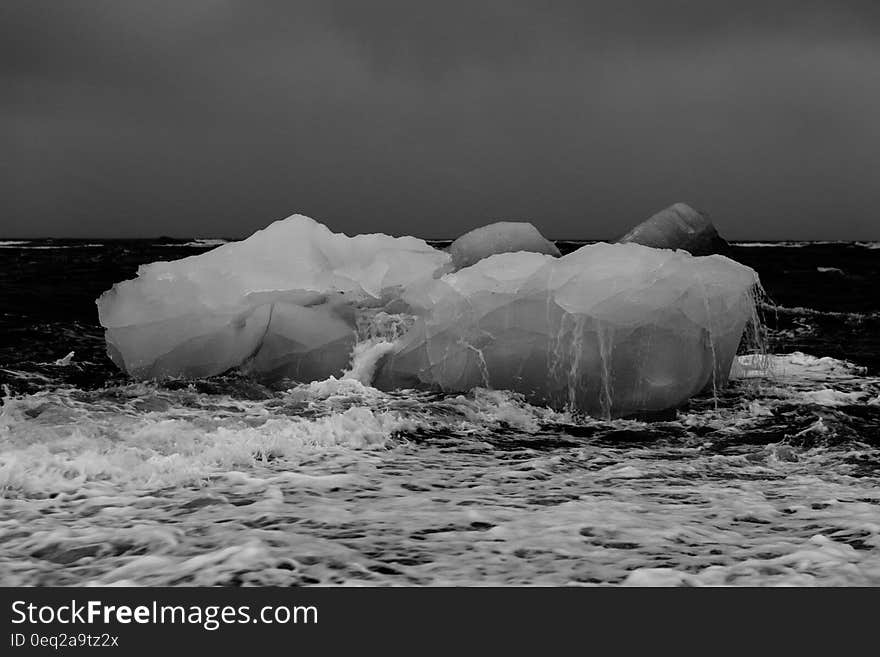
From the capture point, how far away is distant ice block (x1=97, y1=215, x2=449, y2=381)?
10188 millimetres

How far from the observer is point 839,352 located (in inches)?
543

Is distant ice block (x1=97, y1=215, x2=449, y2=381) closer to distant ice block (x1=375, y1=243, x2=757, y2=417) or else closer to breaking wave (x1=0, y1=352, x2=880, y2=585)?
breaking wave (x1=0, y1=352, x2=880, y2=585)

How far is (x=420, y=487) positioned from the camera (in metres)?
5.90

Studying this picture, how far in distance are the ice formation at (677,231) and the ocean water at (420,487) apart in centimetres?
422

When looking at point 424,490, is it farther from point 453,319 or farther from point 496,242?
point 496,242

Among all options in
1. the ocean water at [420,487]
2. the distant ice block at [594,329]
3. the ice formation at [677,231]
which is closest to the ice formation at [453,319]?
the distant ice block at [594,329]

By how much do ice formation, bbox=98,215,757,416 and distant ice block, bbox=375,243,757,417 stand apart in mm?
14

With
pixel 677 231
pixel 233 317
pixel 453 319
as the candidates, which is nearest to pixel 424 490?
pixel 453 319

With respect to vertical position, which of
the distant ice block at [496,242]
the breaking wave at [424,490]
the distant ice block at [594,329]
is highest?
the distant ice block at [496,242]

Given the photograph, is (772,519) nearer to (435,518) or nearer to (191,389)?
(435,518)

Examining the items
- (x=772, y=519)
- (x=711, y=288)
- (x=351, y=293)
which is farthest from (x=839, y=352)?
(x=772, y=519)

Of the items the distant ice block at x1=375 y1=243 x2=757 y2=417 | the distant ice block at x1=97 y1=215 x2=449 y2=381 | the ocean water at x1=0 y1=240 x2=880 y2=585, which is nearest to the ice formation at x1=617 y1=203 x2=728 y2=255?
the ocean water at x1=0 y1=240 x2=880 y2=585

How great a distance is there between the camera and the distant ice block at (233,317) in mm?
10188

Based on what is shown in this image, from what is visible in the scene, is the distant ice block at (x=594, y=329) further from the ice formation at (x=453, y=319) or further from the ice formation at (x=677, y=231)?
the ice formation at (x=677, y=231)
